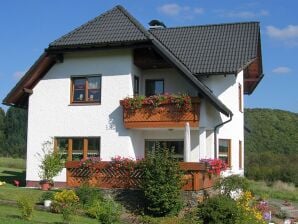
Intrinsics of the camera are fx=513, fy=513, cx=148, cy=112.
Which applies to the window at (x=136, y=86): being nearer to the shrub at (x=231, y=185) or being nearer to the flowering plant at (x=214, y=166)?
the flowering plant at (x=214, y=166)

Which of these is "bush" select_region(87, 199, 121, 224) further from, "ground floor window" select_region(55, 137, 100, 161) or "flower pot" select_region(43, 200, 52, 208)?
"ground floor window" select_region(55, 137, 100, 161)

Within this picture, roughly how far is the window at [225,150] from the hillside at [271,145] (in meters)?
17.0

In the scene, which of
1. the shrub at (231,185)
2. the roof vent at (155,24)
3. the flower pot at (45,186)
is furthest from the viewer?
the roof vent at (155,24)

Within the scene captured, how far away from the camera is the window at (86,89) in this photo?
23.6m

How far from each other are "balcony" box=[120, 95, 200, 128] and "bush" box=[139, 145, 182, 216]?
12.8 feet

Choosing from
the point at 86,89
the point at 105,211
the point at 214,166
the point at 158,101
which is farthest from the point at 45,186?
the point at 214,166

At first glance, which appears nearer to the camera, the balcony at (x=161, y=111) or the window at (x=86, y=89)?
the balcony at (x=161, y=111)

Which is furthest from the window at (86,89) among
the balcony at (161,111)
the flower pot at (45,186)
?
the flower pot at (45,186)

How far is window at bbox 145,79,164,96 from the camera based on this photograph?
23906 millimetres

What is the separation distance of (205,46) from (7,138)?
77463 millimetres

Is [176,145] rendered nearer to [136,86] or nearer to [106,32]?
[136,86]

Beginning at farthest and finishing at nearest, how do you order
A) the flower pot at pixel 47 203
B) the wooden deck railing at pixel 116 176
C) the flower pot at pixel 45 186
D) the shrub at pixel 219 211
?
the flower pot at pixel 45 186
the wooden deck railing at pixel 116 176
the flower pot at pixel 47 203
the shrub at pixel 219 211

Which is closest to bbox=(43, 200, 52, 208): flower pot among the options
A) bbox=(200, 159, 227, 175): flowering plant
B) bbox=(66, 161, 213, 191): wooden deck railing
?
bbox=(66, 161, 213, 191): wooden deck railing

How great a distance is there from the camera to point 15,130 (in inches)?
3863
